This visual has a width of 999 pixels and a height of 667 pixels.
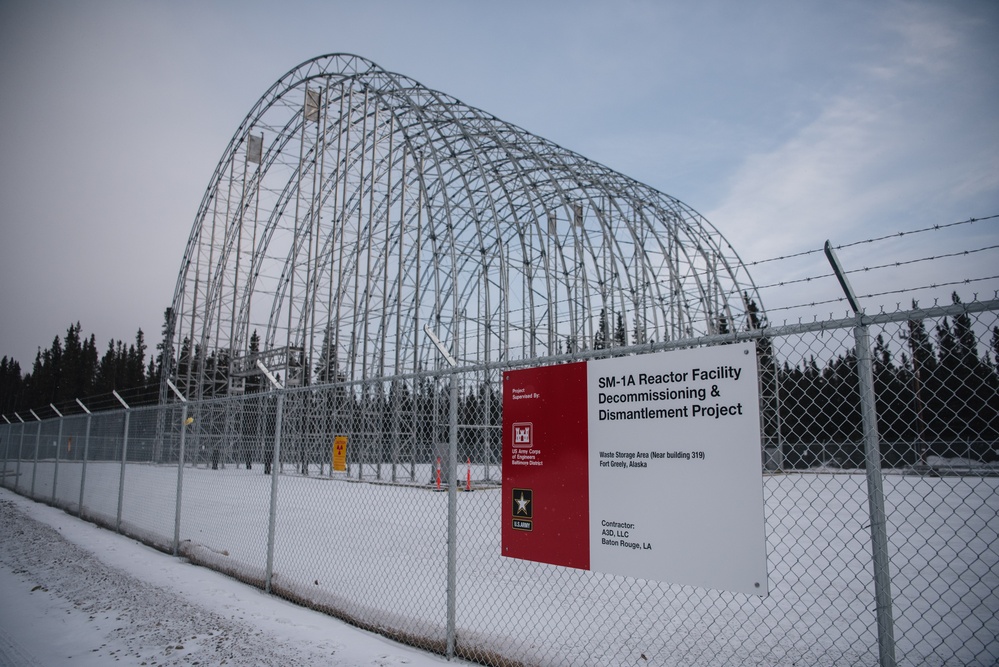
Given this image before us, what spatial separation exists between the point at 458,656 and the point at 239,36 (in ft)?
35.9

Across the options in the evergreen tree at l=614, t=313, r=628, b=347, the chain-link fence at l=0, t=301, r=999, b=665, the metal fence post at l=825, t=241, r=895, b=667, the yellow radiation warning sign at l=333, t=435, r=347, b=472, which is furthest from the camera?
the yellow radiation warning sign at l=333, t=435, r=347, b=472

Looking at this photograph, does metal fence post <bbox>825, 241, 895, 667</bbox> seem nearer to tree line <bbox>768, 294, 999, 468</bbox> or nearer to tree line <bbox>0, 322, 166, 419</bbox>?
tree line <bbox>768, 294, 999, 468</bbox>

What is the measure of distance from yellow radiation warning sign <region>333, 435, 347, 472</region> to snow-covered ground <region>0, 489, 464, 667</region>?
10.4m

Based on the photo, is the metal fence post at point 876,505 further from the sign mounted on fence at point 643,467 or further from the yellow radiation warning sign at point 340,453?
the yellow radiation warning sign at point 340,453

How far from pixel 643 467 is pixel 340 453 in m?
16.9

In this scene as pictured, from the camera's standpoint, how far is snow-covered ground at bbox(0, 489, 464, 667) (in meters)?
4.56

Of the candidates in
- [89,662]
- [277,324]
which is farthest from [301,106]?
[89,662]

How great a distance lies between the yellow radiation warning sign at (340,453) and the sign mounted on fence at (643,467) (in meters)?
15.1

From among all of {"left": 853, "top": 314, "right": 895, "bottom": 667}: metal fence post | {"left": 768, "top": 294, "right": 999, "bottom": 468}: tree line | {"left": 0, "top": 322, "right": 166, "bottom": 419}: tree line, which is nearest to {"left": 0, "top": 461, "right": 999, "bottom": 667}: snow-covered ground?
{"left": 768, "top": 294, "right": 999, "bottom": 468}: tree line

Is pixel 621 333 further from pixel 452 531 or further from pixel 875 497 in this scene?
pixel 875 497

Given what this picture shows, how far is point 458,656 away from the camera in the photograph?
4.50 meters

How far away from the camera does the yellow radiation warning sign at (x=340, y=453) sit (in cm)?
1852

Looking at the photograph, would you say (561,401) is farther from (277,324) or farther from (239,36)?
(277,324)

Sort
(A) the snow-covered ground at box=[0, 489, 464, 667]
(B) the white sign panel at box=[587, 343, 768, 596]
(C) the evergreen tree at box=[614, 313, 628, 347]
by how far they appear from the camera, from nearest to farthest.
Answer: (B) the white sign panel at box=[587, 343, 768, 596]
(A) the snow-covered ground at box=[0, 489, 464, 667]
(C) the evergreen tree at box=[614, 313, 628, 347]
